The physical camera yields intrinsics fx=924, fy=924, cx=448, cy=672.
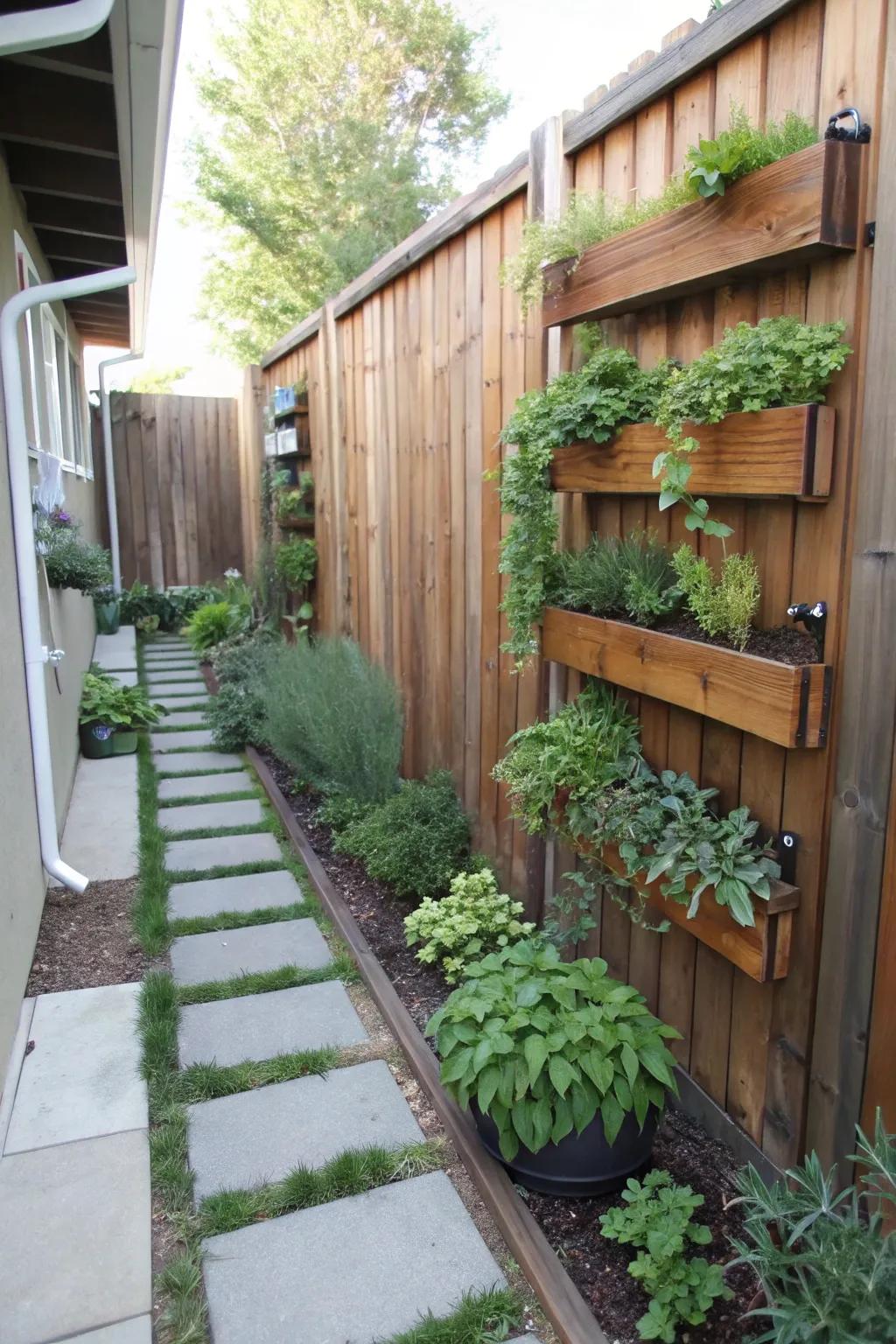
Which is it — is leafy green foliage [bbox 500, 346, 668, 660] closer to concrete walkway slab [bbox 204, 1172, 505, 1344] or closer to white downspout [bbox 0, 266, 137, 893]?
concrete walkway slab [bbox 204, 1172, 505, 1344]

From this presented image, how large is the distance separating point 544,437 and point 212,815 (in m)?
2.76

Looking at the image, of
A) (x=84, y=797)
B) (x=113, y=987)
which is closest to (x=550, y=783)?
(x=113, y=987)

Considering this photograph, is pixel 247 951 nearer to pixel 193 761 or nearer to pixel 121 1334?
pixel 121 1334

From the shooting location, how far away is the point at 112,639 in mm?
8172

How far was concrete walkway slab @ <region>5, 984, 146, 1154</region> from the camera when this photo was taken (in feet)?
7.36

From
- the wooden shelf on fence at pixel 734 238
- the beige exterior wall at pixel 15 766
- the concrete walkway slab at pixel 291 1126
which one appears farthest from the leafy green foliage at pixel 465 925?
the wooden shelf on fence at pixel 734 238

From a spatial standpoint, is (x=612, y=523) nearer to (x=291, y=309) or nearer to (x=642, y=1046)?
(x=642, y=1046)

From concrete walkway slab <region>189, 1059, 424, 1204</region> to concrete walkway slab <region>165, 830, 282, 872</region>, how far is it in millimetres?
1549

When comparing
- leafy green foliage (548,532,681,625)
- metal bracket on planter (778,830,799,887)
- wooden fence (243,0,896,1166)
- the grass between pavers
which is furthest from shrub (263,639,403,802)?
the grass between pavers

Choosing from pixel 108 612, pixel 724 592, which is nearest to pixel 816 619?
pixel 724 592

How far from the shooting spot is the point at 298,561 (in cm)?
591

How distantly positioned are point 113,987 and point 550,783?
5.13 feet

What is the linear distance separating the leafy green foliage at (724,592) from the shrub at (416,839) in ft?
5.49

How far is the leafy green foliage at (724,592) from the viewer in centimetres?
186
